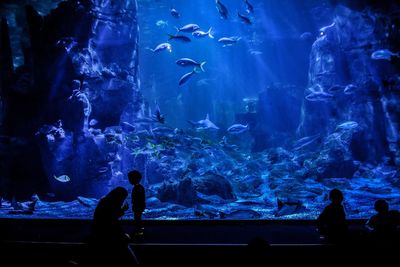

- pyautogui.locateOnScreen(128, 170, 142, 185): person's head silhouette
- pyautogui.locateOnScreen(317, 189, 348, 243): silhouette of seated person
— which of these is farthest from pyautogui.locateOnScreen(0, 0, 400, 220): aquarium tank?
pyautogui.locateOnScreen(317, 189, 348, 243): silhouette of seated person

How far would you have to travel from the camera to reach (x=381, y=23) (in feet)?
41.6

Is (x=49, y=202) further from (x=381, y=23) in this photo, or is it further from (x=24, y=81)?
(x=381, y=23)

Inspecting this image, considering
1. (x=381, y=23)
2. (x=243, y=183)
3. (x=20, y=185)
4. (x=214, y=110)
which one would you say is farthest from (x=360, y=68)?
(x=214, y=110)

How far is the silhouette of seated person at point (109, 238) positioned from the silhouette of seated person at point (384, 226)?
2.75 m

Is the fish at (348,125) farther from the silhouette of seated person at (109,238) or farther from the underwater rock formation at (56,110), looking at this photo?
the silhouette of seated person at (109,238)

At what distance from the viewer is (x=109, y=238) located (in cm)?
274

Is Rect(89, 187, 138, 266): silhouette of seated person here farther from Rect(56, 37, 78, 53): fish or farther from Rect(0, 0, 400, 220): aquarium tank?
Rect(56, 37, 78, 53): fish

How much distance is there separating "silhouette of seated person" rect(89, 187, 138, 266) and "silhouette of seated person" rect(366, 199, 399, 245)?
2752 millimetres

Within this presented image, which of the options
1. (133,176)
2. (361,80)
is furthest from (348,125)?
(133,176)

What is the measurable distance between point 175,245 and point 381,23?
14.2 m

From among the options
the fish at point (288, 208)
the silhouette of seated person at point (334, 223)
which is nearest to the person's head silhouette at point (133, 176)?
the silhouette of seated person at point (334, 223)

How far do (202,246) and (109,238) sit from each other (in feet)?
4.15

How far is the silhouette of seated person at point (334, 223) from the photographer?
11.1ft

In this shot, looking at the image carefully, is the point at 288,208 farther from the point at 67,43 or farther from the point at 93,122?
the point at 67,43
